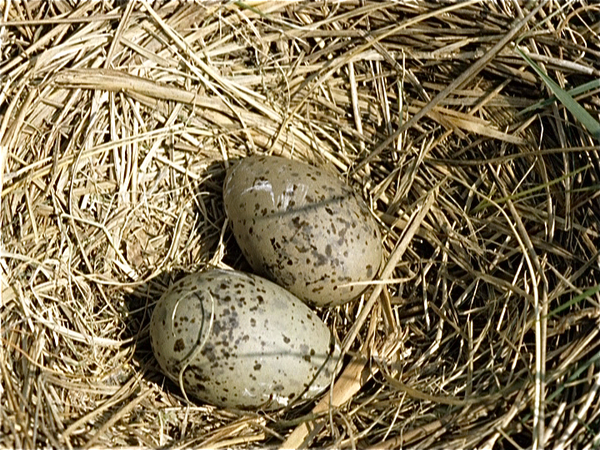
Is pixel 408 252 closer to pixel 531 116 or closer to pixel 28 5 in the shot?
pixel 531 116

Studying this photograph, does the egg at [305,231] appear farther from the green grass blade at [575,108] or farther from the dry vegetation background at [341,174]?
the green grass blade at [575,108]

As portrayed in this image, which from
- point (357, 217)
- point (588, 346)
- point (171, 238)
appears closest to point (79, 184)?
point (171, 238)

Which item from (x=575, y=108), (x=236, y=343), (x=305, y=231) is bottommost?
(x=236, y=343)

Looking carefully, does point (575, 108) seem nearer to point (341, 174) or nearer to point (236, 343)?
point (341, 174)

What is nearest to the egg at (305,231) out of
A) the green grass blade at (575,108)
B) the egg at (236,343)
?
the egg at (236,343)

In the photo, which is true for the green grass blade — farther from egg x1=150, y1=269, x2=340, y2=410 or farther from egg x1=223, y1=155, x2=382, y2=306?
egg x1=150, y1=269, x2=340, y2=410

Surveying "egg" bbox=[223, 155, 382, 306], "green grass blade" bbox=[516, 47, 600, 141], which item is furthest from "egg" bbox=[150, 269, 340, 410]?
"green grass blade" bbox=[516, 47, 600, 141]

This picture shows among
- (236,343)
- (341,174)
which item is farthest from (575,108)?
(236,343)
